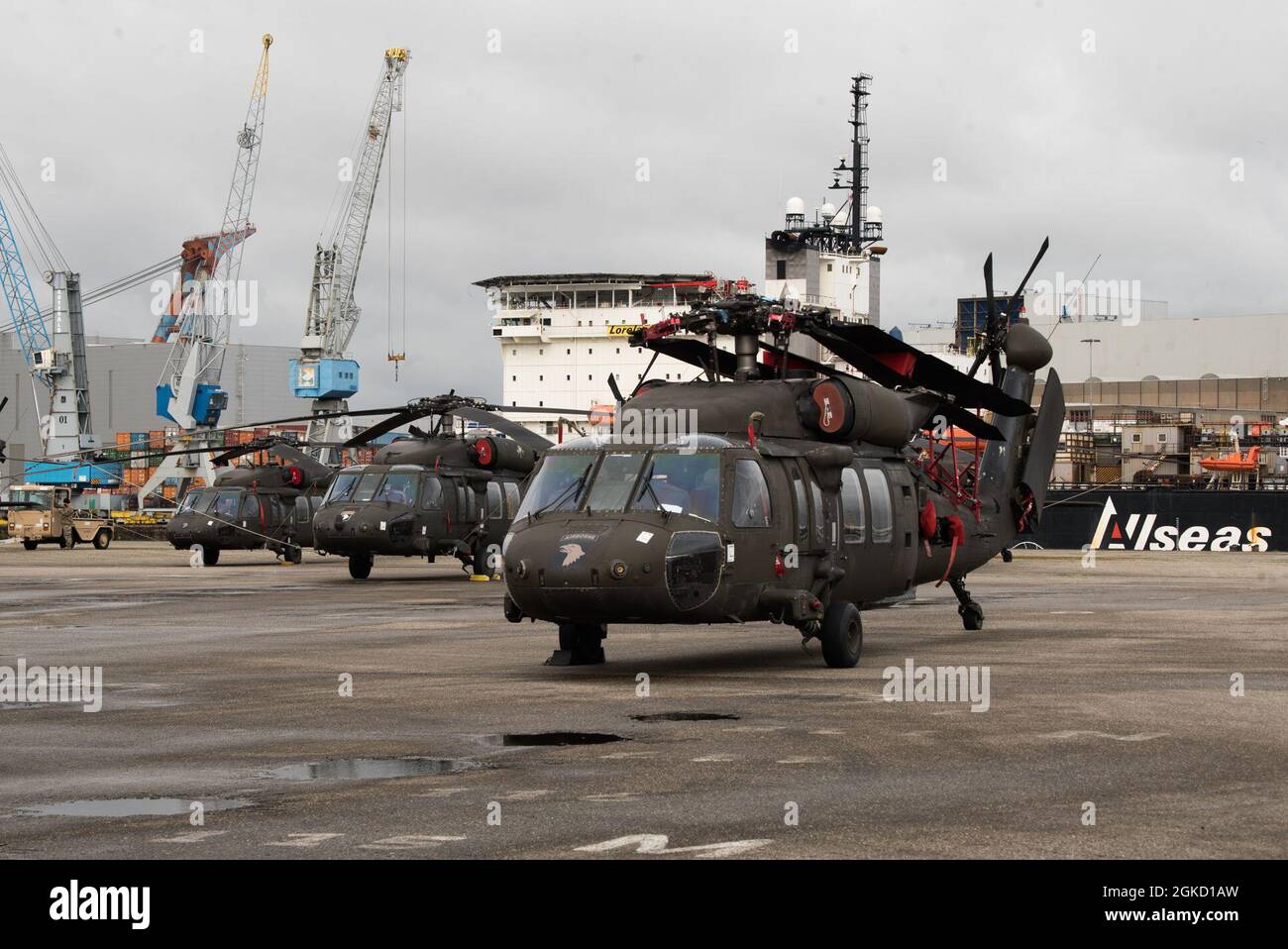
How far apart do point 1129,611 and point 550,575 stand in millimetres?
13338

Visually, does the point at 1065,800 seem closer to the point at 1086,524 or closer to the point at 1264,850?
the point at 1264,850

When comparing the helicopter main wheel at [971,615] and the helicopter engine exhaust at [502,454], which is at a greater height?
the helicopter engine exhaust at [502,454]

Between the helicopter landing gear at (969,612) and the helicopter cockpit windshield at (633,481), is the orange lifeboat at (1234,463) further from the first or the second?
the helicopter cockpit windshield at (633,481)

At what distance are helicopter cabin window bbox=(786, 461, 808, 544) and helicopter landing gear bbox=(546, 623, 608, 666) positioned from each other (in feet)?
7.59

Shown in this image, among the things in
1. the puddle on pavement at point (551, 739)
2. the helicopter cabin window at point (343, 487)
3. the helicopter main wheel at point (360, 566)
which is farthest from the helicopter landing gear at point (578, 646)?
the helicopter main wheel at point (360, 566)

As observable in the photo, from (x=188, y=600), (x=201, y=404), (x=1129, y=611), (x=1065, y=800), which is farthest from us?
(x=201, y=404)

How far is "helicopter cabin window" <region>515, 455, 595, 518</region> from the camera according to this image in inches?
616

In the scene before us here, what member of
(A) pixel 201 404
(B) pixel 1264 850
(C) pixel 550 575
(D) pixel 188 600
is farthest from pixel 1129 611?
(A) pixel 201 404

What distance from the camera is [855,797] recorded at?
8828mm

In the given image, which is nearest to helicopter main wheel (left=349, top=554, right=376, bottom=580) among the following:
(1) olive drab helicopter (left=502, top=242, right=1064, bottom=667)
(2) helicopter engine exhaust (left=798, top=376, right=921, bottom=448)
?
(1) olive drab helicopter (left=502, top=242, right=1064, bottom=667)

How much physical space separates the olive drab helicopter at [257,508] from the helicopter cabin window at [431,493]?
905 cm

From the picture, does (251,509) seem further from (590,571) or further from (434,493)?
(590,571)

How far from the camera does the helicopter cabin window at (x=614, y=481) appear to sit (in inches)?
606
